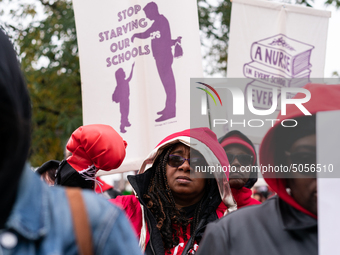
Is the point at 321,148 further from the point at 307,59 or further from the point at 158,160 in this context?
the point at 307,59

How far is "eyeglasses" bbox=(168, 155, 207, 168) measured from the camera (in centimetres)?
339

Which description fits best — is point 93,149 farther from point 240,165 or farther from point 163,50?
point 240,165

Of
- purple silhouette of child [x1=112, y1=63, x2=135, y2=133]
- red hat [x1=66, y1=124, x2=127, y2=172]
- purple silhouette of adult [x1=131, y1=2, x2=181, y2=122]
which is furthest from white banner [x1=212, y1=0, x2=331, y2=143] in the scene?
red hat [x1=66, y1=124, x2=127, y2=172]

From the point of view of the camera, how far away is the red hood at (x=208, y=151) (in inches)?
131

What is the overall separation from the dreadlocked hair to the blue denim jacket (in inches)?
79.9

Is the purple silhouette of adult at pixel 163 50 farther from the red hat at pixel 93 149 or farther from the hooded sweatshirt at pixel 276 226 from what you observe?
the hooded sweatshirt at pixel 276 226

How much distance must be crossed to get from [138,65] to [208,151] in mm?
1332

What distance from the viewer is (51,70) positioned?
30.3 feet

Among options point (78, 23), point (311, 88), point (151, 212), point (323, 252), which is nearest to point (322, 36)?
point (78, 23)

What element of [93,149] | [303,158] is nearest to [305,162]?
[303,158]

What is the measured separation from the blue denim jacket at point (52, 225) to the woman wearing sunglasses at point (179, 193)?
2.01 metres

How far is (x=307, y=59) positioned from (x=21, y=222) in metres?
5.63

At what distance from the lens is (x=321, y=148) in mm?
1639

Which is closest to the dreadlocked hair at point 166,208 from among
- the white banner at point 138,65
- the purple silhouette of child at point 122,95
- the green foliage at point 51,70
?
the white banner at point 138,65
